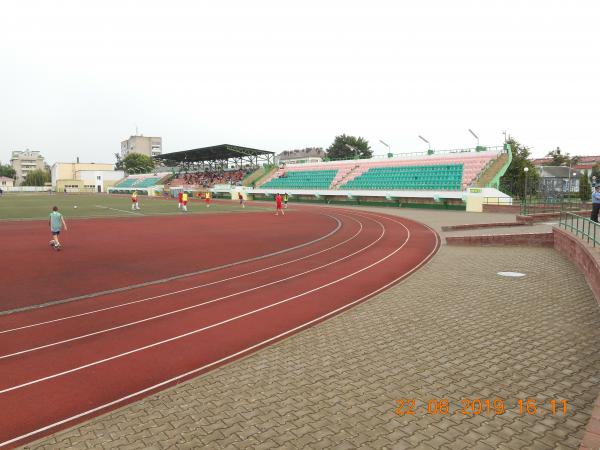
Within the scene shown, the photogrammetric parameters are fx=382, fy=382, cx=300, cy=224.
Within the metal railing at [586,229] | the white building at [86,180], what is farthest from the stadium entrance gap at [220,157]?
the metal railing at [586,229]

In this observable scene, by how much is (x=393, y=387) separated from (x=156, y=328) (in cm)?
476

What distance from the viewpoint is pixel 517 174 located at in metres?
44.6

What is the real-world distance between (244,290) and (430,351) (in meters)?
5.48

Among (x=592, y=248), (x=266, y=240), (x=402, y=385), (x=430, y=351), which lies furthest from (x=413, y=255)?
(x=402, y=385)

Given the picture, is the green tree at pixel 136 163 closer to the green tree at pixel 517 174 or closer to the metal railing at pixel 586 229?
the green tree at pixel 517 174

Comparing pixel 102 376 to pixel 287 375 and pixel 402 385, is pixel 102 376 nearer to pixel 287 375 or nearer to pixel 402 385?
pixel 287 375

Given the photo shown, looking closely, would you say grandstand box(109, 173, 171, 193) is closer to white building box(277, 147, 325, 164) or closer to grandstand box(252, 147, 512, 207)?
white building box(277, 147, 325, 164)

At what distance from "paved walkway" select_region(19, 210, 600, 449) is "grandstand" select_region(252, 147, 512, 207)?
3010 cm

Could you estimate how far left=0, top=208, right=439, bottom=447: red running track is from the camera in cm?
513

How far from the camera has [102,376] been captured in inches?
224

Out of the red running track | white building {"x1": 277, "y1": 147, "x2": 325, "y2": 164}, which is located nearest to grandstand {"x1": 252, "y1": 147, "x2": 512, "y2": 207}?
the red running track

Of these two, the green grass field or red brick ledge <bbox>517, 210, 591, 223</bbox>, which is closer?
red brick ledge <bbox>517, 210, 591, 223</bbox>

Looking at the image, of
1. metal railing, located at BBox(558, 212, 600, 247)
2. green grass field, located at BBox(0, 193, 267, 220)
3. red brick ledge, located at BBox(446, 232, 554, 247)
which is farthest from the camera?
green grass field, located at BBox(0, 193, 267, 220)

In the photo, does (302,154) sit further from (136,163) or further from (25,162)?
(25,162)
